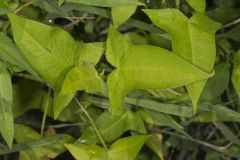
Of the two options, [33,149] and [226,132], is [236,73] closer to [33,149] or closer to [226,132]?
[226,132]

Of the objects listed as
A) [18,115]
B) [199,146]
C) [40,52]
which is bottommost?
[199,146]

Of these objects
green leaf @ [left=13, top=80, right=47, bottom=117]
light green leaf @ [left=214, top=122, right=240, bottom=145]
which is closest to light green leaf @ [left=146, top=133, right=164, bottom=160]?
light green leaf @ [left=214, top=122, right=240, bottom=145]

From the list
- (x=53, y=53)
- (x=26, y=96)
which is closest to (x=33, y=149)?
(x=26, y=96)

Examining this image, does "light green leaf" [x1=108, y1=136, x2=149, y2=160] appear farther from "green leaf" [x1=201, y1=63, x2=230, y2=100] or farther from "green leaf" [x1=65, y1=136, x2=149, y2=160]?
"green leaf" [x1=201, y1=63, x2=230, y2=100]

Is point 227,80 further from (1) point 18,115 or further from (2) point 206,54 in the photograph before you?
(1) point 18,115

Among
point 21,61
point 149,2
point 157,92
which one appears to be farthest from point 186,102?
point 21,61
